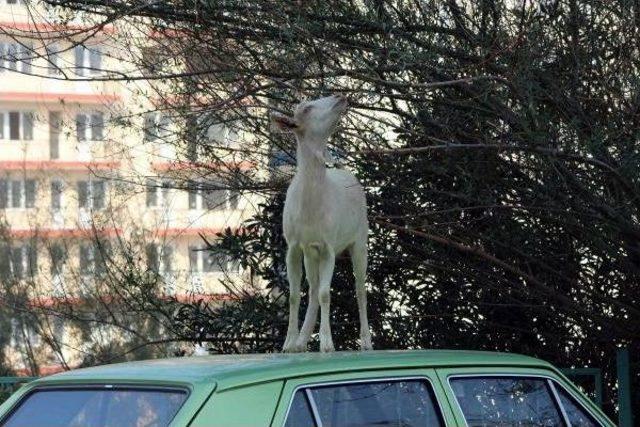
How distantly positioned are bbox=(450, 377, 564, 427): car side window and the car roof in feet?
0.33

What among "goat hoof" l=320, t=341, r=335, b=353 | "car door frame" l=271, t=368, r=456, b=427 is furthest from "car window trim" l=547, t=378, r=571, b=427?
"goat hoof" l=320, t=341, r=335, b=353

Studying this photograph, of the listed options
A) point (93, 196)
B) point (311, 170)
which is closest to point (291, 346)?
point (311, 170)

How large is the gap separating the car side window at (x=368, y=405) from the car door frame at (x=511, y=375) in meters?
0.10

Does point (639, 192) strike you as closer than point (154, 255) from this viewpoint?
Yes

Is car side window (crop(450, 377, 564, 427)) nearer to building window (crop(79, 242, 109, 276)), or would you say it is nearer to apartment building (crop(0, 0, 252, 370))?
apartment building (crop(0, 0, 252, 370))

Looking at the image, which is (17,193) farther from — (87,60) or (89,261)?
(89,261)

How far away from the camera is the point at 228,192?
13.7 m

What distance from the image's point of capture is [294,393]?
17.1 ft

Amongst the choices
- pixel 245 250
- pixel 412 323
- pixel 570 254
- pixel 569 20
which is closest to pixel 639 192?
pixel 569 20

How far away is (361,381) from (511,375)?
111 cm

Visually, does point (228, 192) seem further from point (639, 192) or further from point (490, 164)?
point (639, 192)

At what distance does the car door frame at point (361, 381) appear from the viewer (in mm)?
5145

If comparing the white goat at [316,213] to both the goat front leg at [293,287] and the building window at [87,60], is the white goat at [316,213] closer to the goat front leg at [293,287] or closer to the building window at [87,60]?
the goat front leg at [293,287]

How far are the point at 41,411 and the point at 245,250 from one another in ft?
24.7
